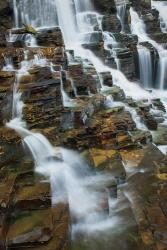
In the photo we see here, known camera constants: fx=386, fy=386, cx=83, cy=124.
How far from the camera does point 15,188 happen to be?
8984mm

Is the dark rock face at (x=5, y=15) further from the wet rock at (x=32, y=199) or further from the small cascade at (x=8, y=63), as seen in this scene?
the wet rock at (x=32, y=199)

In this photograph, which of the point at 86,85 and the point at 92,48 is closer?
the point at 86,85

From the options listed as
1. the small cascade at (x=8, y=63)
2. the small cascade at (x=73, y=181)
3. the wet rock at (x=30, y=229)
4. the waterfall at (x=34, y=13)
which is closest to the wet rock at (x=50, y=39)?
the small cascade at (x=8, y=63)

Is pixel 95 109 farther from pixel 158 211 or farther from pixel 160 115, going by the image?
pixel 158 211

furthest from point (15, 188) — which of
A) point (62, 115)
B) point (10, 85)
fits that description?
point (10, 85)

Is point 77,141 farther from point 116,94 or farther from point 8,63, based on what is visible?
point 8,63

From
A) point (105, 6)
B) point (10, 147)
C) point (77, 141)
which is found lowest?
point (77, 141)

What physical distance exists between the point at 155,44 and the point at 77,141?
1437cm

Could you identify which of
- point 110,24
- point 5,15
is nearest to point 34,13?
point 5,15

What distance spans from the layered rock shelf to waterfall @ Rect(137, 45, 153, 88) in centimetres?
41

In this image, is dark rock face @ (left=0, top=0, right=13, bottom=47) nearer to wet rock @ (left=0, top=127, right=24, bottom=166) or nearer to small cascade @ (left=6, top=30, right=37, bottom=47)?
small cascade @ (left=6, top=30, right=37, bottom=47)

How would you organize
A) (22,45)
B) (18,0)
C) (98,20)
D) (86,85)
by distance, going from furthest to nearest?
1. (98,20)
2. (18,0)
3. (22,45)
4. (86,85)

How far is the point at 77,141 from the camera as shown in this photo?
1202cm

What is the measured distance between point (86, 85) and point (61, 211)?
8213 millimetres
